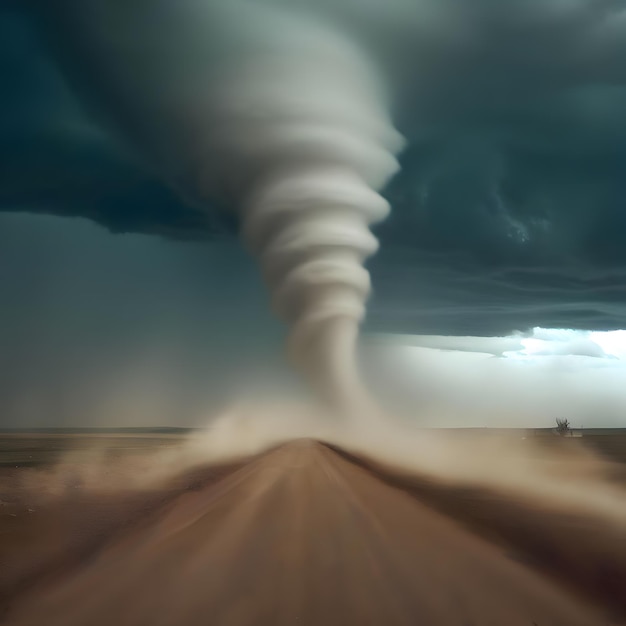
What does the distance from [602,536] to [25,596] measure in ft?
38.7

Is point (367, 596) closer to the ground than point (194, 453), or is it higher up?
closer to the ground

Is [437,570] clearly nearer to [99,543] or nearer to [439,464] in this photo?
[99,543]

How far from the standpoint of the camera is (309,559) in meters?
12.0

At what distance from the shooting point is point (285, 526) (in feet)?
50.1

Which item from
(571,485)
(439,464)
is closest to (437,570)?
(571,485)

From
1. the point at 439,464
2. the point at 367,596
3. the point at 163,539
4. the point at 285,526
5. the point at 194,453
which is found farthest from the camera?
the point at 194,453

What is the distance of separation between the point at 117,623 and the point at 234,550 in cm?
425

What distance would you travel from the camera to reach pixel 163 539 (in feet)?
47.0

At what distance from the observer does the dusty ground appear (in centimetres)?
927

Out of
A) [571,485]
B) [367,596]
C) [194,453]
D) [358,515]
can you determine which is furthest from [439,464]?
[367,596]

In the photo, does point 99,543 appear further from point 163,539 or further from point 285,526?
point 285,526

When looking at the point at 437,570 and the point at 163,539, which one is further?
the point at 163,539

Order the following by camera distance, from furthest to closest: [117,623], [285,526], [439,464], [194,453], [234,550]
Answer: [194,453] → [439,464] → [285,526] → [234,550] → [117,623]

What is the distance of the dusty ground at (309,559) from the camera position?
9.27 meters
